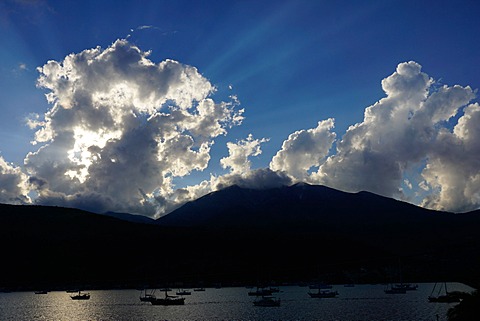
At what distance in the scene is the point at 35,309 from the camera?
18888 centimetres

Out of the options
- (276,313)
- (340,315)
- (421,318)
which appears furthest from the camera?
(276,313)

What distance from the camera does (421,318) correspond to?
13212cm

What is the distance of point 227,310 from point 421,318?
6992 cm

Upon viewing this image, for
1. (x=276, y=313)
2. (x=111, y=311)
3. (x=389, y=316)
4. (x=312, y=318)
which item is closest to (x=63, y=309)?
(x=111, y=311)

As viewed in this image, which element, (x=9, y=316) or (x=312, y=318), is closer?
(x=312, y=318)

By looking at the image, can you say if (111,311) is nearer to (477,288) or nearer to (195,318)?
(195,318)

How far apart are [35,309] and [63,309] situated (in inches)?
439

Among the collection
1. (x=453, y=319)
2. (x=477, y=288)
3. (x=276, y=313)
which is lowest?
(x=276, y=313)

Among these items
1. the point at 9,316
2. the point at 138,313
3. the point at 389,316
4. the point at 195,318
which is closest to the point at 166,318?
the point at 195,318

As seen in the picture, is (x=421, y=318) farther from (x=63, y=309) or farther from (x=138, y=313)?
(x=63, y=309)

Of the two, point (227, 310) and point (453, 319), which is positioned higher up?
point (453, 319)

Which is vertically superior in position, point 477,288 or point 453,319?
point 477,288

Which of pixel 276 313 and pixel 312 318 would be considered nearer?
pixel 312 318

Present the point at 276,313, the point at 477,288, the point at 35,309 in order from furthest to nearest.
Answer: the point at 35,309
the point at 276,313
the point at 477,288
